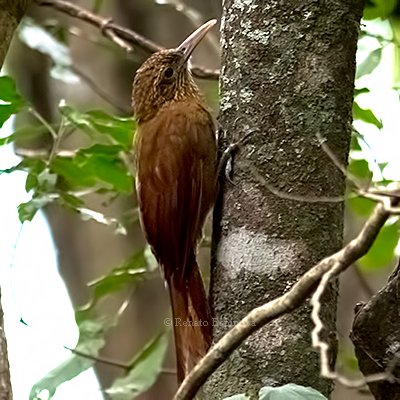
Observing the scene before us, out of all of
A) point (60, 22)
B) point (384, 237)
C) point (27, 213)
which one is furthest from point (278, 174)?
point (60, 22)

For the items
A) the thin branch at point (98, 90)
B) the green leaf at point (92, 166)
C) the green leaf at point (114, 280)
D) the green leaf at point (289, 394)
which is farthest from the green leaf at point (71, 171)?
the green leaf at point (289, 394)

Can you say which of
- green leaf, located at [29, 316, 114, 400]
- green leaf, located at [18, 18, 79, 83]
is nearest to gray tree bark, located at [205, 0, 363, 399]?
green leaf, located at [29, 316, 114, 400]

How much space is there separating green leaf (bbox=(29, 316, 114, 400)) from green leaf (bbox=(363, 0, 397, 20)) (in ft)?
3.22

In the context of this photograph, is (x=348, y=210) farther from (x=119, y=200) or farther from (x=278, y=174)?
(x=278, y=174)

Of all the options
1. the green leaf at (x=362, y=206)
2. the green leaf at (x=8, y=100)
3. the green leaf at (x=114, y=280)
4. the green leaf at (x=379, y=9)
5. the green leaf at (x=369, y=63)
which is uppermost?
the green leaf at (x=379, y=9)

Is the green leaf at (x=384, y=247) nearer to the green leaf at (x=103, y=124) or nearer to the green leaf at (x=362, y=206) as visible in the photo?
the green leaf at (x=362, y=206)

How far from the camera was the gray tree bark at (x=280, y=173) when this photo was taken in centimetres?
170

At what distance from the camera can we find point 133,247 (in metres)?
3.64

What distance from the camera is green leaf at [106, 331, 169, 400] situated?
2395mm

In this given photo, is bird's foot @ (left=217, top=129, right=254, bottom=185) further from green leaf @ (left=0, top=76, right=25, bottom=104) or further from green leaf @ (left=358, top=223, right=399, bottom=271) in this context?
green leaf @ (left=358, top=223, right=399, bottom=271)

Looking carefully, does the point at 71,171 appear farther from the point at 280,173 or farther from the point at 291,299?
the point at 291,299

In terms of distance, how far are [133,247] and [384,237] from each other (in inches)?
49.0

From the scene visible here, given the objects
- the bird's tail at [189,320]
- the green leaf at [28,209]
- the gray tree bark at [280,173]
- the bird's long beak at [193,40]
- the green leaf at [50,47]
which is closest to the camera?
the gray tree bark at [280,173]

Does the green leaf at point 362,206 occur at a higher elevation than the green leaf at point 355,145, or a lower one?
lower
